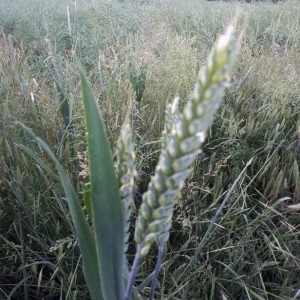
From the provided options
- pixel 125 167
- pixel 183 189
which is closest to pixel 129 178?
pixel 125 167

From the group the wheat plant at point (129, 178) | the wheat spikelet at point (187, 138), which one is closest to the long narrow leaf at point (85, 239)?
the wheat plant at point (129, 178)

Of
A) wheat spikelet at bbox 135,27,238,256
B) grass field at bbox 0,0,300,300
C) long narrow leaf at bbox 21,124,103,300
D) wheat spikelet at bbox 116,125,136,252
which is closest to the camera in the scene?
wheat spikelet at bbox 135,27,238,256

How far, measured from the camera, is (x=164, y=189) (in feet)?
1.27

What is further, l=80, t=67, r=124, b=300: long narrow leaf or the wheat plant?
l=80, t=67, r=124, b=300: long narrow leaf

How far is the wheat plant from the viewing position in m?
0.33

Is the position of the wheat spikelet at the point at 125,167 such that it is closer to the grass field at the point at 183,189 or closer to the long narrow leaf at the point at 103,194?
the long narrow leaf at the point at 103,194

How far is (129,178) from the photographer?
0.47 m

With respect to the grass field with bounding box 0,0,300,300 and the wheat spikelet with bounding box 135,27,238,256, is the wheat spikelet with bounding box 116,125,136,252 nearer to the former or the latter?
the wheat spikelet with bounding box 135,27,238,256

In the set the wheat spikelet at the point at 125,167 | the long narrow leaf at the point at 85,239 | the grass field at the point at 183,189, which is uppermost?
the wheat spikelet at the point at 125,167

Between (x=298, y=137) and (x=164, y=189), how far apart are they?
44.9 inches

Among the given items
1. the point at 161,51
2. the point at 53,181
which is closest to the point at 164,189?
the point at 53,181

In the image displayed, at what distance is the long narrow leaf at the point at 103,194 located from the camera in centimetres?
49

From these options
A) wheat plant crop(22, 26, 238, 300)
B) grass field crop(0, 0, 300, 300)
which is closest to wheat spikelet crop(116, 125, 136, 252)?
wheat plant crop(22, 26, 238, 300)

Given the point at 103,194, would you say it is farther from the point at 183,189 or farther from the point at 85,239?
the point at 183,189
